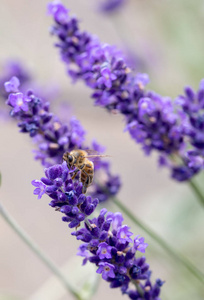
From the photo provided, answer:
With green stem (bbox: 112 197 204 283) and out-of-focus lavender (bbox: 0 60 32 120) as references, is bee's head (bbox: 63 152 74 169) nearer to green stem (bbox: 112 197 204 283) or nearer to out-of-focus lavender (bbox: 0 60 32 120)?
green stem (bbox: 112 197 204 283)

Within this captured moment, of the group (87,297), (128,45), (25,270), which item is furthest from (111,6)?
(25,270)

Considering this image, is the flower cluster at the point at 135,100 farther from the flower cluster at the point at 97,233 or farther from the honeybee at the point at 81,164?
the flower cluster at the point at 97,233

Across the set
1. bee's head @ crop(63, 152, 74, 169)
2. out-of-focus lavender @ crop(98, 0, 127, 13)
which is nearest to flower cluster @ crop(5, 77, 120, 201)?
bee's head @ crop(63, 152, 74, 169)

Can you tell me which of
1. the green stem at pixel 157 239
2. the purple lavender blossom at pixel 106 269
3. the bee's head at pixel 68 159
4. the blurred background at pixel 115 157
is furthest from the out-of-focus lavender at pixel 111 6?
the purple lavender blossom at pixel 106 269

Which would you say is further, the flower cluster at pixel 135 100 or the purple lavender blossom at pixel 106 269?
the flower cluster at pixel 135 100

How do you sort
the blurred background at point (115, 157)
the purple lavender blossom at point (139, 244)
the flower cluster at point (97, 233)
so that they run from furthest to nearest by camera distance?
the blurred background at point (115, 157), the purple lavender blossom at point (139, 244), the flower cluster at point (97, 233)

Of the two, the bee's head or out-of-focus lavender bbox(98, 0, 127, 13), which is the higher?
out-of-focus lavender bbox(98, 0, 127, 13)
